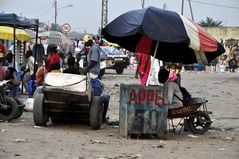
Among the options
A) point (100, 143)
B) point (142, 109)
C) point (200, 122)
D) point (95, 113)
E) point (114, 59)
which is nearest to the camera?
point (100, 143)

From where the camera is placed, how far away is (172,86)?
11.4 meters

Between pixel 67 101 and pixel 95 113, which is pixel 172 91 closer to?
pixel 95 113

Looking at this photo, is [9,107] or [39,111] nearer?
[39,111]

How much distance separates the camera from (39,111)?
37.3 feet

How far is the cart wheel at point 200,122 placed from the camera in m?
11.7

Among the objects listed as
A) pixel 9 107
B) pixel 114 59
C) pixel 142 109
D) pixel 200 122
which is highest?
pixel 114 59

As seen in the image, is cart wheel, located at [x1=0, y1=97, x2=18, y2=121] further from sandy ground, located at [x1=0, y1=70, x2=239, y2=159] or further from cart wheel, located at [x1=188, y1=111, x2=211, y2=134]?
cart wheel, located at [x1=188, y1=111, x2=211, y2=134]

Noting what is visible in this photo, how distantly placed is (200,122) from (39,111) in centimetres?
320

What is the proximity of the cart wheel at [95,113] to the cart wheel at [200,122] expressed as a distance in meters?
1.84

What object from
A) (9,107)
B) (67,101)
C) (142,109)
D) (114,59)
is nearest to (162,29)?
(142,109)

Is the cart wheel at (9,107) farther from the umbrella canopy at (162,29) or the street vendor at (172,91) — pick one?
the street vendor at (172,91)

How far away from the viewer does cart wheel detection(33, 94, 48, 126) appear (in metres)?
11.4

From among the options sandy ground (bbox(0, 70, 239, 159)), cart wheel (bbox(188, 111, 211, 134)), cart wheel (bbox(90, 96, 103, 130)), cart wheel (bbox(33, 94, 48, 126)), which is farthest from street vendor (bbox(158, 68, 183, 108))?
cart wheel (bbox(33, 94, 48, 126))

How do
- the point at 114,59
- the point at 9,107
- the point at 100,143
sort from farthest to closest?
the point at 114,59, the point at 9,107, the point at 100,143
